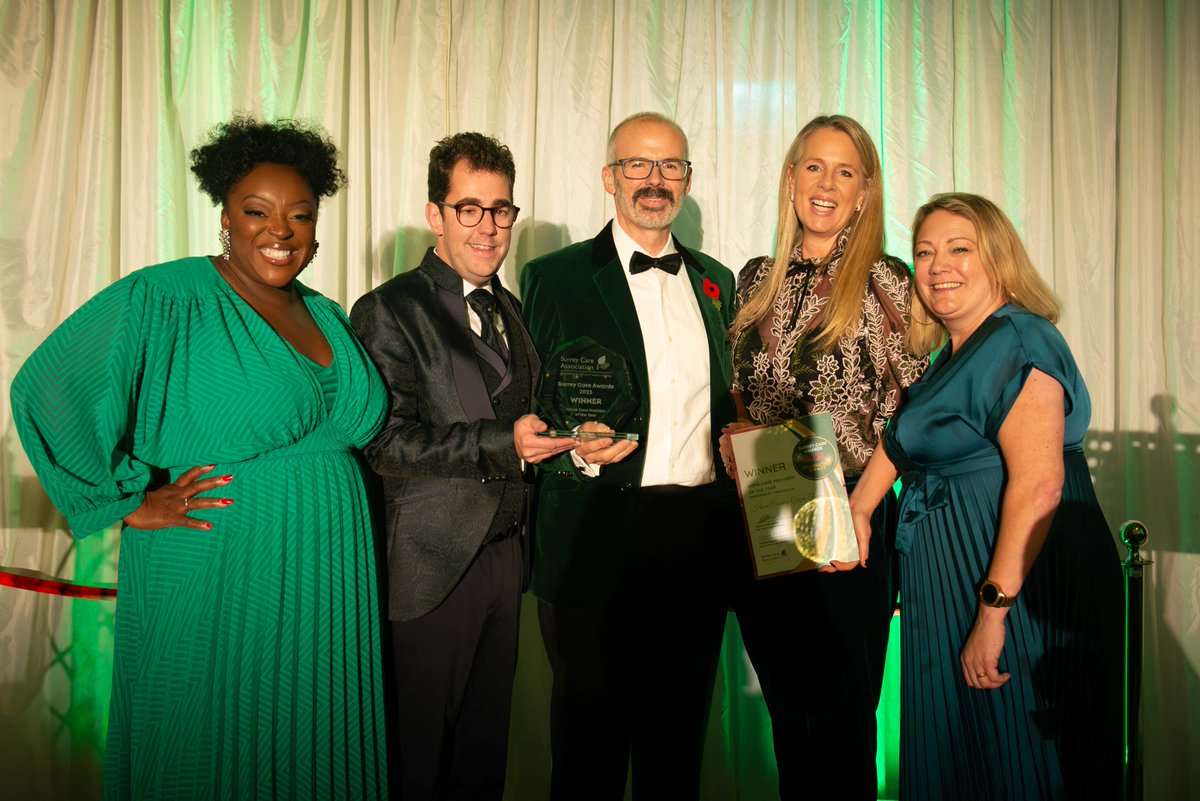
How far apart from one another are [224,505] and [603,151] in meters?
2.15

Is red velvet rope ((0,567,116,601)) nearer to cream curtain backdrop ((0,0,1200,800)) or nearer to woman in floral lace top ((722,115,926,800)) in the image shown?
cream curtain backdrop ((0,0,1200,800))

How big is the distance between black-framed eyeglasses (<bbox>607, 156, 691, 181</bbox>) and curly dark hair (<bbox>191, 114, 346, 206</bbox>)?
835 mm

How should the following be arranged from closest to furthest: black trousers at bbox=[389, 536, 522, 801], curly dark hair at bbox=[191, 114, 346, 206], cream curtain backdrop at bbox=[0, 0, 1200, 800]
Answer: curly dark hair at bbox=[191, 114, 346, 206] → black trousers at bbox=[389, 536, 522, 801] → cream curtain backdrop at bbox=[0, 0, 1200, 800]

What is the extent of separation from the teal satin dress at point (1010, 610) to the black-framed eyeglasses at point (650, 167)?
0.91 metres

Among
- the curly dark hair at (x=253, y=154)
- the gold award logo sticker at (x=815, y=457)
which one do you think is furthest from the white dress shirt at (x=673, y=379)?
the curly dark hair at (x=253, y=154)

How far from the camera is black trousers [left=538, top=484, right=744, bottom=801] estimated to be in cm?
247

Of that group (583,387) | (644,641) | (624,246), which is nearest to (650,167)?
(624,246)

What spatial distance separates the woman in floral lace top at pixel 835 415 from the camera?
2381 millimetres

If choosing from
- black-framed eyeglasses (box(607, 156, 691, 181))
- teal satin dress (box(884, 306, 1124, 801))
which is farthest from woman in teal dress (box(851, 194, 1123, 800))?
black-framed eyeglasses (box(607, 156, 691, 181))

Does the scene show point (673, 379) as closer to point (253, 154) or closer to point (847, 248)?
point (847, 248)

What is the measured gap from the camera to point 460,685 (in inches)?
92.2

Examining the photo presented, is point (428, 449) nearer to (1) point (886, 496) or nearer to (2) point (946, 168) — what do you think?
(1) point (886, 496)

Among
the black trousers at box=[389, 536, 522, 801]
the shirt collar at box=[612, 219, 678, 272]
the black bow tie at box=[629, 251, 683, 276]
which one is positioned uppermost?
the shirt collar at box=[612, 219, 678, 272]

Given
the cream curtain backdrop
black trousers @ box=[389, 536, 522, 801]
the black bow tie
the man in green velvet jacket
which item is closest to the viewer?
black trousers @ box=[389, 536, 522, 801]
